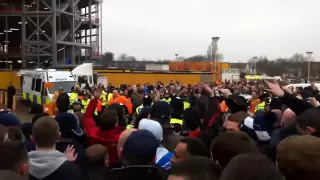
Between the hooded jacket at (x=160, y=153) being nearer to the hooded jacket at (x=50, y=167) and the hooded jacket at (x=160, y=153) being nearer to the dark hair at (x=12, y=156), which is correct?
the hooded jacket at (x=50, y=167)

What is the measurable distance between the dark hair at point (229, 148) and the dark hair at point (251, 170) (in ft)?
2.58

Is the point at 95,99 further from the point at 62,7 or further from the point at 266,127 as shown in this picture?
the point at 62,7

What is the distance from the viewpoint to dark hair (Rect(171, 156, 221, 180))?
216cm

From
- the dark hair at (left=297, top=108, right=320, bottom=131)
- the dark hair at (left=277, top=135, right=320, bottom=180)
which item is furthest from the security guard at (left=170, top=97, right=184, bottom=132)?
the dark hair at (left=277, top=135, right=320, bottom=180)

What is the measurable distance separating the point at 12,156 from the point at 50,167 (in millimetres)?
495

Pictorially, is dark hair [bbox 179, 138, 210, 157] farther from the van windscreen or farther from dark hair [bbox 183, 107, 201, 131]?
the van windscreen

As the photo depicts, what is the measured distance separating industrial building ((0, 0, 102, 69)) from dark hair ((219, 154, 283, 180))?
3590 cm

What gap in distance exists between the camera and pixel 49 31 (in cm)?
4012

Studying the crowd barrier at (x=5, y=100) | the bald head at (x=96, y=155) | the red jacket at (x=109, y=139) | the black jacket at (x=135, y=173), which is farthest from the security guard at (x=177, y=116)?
the crowd barrier at (x=5, y=100)

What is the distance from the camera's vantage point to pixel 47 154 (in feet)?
11.1

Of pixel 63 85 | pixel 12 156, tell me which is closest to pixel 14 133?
pixel 12 156

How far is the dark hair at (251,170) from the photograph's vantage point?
1.78m

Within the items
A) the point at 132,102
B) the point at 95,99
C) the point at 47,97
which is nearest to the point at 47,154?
the point at 95,99

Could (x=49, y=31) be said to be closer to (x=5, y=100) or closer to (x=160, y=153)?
(x=5, y=100)
